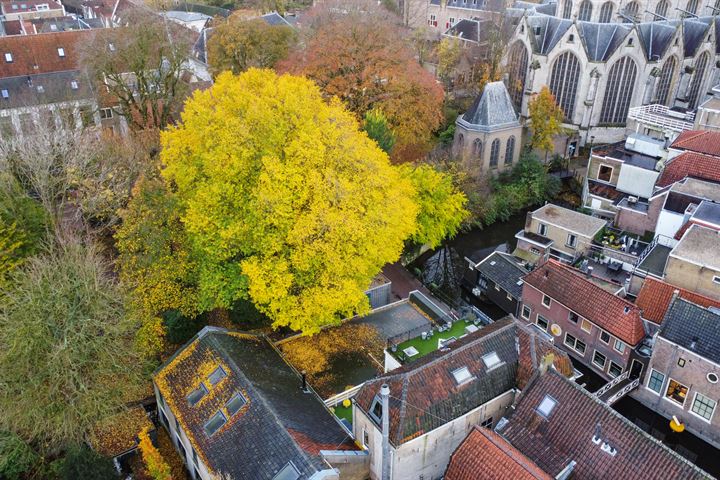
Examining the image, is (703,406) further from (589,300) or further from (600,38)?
(600,38)

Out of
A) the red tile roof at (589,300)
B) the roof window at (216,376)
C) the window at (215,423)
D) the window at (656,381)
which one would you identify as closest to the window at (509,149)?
the red tile roof at (589,300)

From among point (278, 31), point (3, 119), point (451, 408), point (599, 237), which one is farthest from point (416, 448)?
point (278, 31)

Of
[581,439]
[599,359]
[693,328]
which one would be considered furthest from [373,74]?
[581,439]

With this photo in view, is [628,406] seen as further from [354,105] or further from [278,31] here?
[278,31]

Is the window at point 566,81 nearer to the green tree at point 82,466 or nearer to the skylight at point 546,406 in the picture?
the skylight at point 546,406

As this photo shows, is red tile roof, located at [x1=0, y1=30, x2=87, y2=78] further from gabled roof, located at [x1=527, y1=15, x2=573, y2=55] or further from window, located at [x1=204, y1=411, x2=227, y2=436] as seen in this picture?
window, located at [x1=204, y1=411, x2=227, y2=436]
